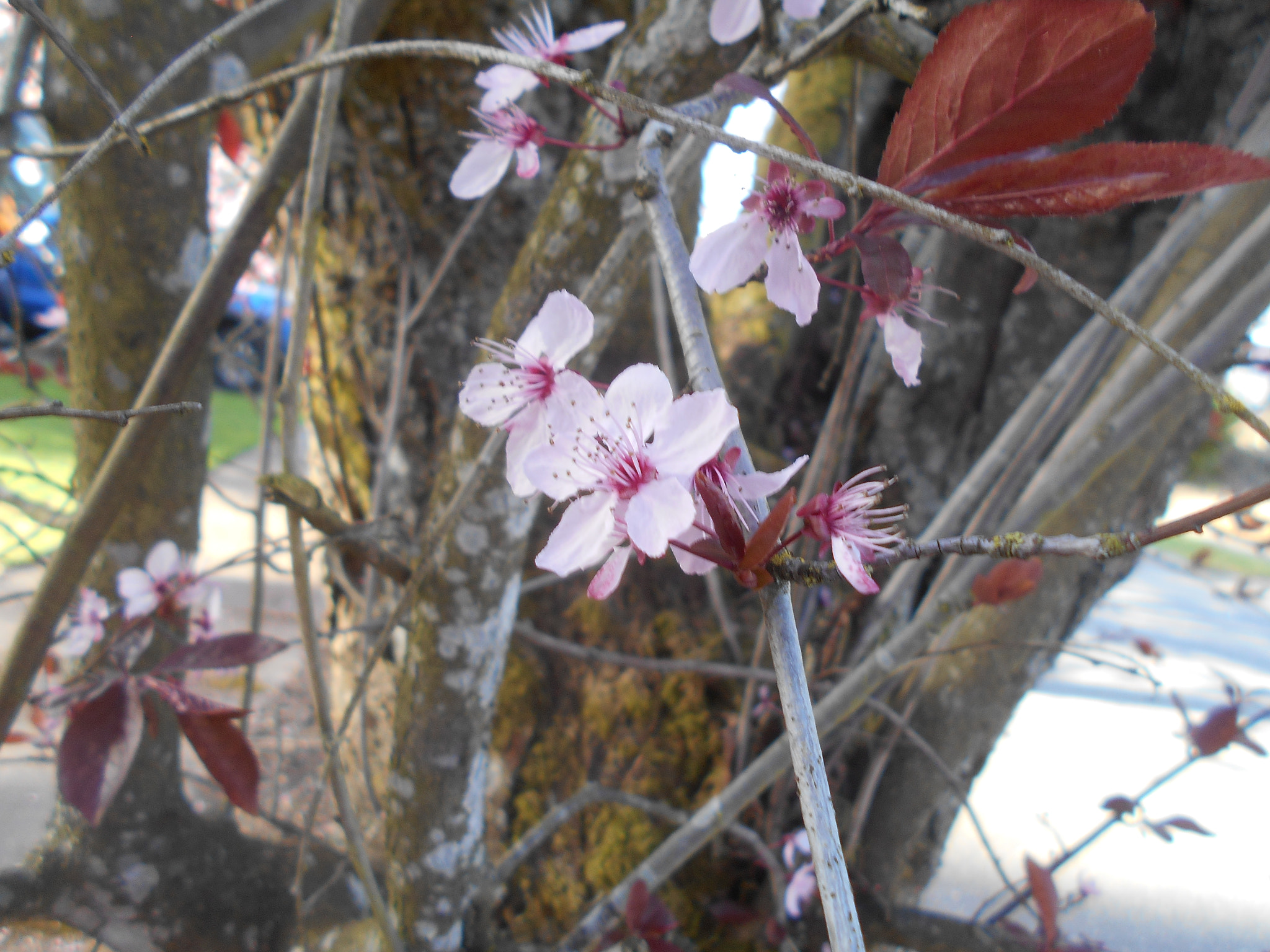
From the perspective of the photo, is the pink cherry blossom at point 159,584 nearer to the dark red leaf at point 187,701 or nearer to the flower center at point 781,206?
the dark red leaf at point 187,701

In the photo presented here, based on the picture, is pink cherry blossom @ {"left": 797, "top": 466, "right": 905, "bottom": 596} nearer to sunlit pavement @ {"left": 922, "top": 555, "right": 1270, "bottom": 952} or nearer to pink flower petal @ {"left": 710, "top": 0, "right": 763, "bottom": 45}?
pink flower petal @ {"left": 710, "top": 0, "right": 763, "bottom": 45}

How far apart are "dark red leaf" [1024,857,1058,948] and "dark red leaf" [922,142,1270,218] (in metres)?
0.86

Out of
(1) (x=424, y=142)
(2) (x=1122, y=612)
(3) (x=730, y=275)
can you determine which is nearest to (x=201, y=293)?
(1) (x=424, y=142)

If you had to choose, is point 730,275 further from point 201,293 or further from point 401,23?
point 401,23

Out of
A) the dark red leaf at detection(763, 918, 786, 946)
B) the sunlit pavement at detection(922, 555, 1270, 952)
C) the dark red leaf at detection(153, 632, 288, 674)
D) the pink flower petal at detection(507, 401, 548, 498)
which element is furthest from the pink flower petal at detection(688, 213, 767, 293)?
the dark red leaf at detection(763, 918, 786, 946)

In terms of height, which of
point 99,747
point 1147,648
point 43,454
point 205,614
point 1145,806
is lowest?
point 99,747

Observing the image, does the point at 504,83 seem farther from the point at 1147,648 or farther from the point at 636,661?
the point at 1147,648

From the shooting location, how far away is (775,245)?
33cm

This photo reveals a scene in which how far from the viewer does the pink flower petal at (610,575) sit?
0.95 feet

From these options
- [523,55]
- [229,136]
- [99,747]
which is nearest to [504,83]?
[523,55]

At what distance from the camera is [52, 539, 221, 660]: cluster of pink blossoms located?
0.76 meters

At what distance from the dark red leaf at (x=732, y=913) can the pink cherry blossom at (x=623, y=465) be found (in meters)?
0.85

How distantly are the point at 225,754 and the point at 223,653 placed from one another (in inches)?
3.8

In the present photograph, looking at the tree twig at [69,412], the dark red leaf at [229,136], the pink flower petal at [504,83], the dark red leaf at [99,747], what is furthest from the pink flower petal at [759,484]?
the dark red leaf at [229,136]
